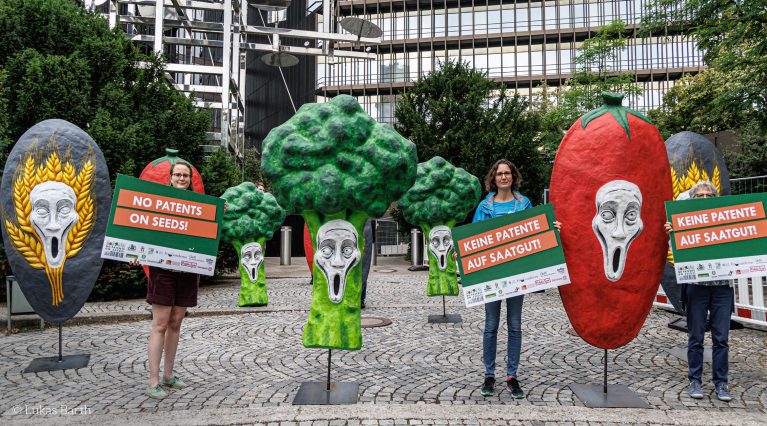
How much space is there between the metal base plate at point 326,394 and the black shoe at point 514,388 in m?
1.25

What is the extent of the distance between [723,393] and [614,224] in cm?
167

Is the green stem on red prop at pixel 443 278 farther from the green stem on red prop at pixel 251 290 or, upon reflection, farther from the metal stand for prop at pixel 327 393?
the metal stand for prop at pixel 327 393

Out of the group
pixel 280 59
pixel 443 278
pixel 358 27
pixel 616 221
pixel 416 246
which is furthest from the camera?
pixel 416 246

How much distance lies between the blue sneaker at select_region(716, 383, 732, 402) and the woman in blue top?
1538 mm

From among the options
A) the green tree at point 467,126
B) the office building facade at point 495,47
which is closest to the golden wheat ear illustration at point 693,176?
the green tree at point 467,126

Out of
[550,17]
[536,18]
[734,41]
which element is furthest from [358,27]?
[550,17]

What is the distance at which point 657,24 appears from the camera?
9742 mm

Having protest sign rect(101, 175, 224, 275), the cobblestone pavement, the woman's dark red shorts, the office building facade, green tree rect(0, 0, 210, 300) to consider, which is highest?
the office building facade

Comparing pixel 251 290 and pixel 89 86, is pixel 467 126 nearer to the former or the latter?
pixel 251 290

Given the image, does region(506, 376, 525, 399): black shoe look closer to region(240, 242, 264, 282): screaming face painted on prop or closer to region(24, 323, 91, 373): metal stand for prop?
Result: region(24, 323, 91, 373): metal stand for prop

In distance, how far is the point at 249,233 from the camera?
8430 mm

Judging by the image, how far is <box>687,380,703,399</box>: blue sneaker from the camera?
390 cm

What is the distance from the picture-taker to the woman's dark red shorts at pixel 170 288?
3.96m

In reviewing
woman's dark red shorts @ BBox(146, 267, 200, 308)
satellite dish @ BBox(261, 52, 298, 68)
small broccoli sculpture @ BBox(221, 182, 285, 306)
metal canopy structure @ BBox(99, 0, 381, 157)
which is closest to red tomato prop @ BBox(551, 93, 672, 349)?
woman's dark red shorts @ BBox(146, 267, 200, 308)
